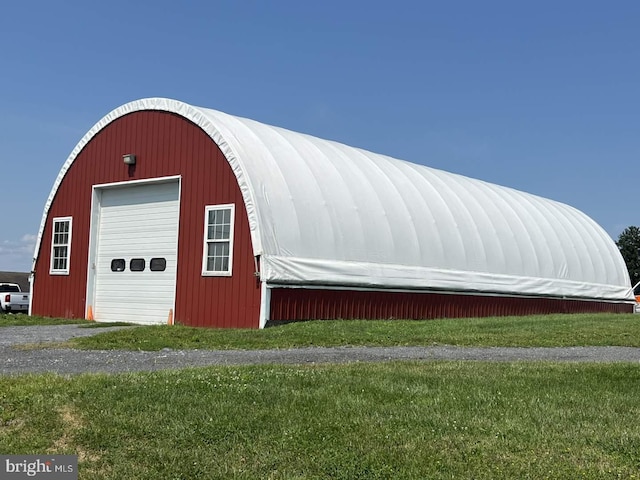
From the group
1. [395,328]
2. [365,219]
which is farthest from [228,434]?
[365,219]

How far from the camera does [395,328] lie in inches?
662

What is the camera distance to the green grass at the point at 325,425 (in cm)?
534

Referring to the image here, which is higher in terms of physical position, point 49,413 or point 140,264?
point 140,264

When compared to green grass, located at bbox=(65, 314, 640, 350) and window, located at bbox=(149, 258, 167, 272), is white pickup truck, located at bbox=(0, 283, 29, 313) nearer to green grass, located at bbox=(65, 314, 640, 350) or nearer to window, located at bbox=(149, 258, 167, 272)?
window, located at bbox=(149, 258, 167, 272)

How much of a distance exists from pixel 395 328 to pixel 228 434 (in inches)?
437

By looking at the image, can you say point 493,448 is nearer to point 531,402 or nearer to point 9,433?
point 531,402

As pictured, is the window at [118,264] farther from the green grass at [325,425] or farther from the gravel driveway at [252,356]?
the green grass at [325,425]

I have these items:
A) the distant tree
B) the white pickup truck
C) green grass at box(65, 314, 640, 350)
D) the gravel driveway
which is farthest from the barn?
the distant tree

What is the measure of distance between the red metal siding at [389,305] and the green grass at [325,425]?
31.1 ft

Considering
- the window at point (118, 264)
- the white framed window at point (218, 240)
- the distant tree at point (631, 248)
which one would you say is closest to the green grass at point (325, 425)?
the white framed window at point (218, 240)

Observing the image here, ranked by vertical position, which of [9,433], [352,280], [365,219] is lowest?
[9,433]

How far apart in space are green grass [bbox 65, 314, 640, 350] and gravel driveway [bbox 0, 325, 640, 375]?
0.88m

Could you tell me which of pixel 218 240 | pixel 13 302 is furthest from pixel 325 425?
pixel 13 302

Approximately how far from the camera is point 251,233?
1752 cm
